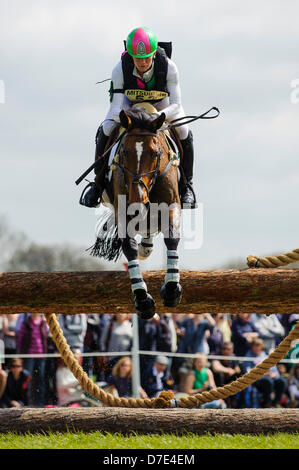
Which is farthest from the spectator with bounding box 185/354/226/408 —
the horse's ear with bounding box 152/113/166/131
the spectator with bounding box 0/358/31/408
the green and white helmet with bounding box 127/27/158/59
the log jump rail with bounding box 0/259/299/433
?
the green and white helmet with bounding box 127/27/158/59

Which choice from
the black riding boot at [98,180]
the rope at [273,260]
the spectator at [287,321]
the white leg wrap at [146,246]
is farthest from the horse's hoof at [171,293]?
the spectator at [287,321]

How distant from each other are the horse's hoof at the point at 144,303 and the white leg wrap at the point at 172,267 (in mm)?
245

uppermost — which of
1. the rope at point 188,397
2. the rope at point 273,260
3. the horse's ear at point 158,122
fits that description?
the horse's ear at point 158,122

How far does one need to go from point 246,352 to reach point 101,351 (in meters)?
2.52

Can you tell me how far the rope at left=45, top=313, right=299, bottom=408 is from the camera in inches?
384

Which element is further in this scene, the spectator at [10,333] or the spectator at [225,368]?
the spectator at [225,368]

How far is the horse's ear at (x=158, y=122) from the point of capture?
8.15m

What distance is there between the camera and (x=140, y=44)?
8531 mm

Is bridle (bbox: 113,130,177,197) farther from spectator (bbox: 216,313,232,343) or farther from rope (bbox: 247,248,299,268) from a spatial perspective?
spectator (bbox: 216,313,232,343)

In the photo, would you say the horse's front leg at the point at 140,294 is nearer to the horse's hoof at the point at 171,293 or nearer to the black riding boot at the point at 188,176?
the horse's hoof at the point at 171,293

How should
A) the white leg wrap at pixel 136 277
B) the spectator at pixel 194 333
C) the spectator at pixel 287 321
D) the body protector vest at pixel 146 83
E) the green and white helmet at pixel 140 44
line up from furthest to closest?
the spectator at pixel 287 321, the spectator at pixel 194 333, the body protector vest at pixel 146 83, the green and white helmet at pixel 140 44, the white leg wrap at pixel 136 277

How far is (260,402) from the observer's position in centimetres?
1433

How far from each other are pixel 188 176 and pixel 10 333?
18.1ft
